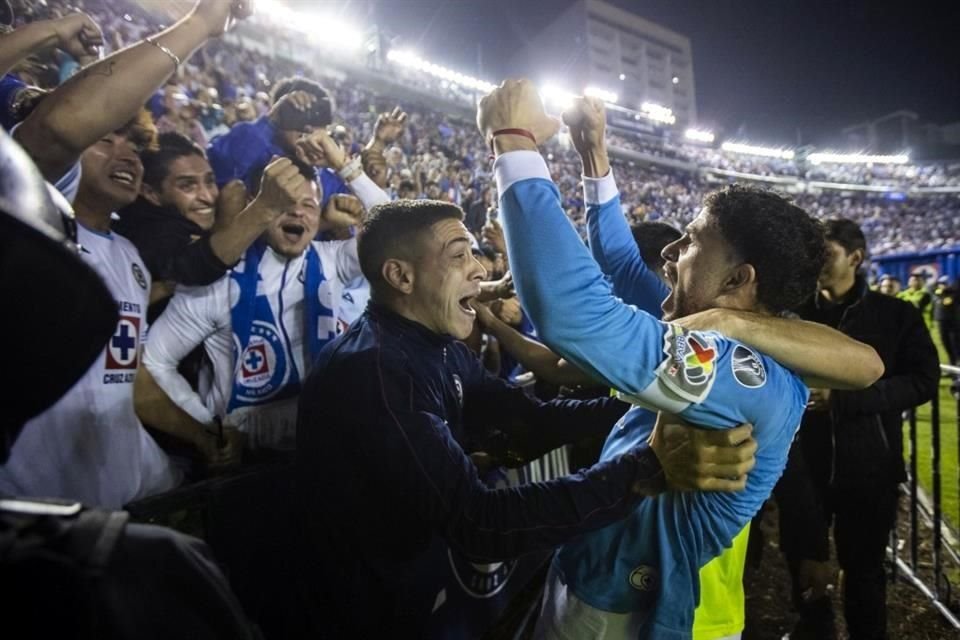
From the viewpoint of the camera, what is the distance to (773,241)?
4.96ft

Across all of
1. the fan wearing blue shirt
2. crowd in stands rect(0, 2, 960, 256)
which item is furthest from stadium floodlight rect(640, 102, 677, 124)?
the fan wearing blue shirt

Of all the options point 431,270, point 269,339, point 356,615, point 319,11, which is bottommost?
point 356,615

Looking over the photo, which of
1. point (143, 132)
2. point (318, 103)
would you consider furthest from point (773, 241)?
point (318, 103)

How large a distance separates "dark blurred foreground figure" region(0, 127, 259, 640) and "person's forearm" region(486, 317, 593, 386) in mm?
2403

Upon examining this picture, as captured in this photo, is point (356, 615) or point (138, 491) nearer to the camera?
point (356, 615)

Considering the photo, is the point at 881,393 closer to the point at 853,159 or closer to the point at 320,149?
the point at 320,149

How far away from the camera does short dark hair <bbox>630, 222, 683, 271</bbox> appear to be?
9.64 feet

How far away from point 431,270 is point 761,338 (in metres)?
1.21

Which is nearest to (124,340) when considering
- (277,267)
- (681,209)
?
(277,267)

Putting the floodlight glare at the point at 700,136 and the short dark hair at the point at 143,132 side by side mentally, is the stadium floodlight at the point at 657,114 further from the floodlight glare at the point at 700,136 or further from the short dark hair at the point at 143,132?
the short dark hair at the point at 143,132

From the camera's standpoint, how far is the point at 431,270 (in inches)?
83.0

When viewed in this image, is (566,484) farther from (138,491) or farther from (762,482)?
(138,491)

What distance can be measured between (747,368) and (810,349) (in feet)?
0.88

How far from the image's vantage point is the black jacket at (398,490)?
4.85 feet
